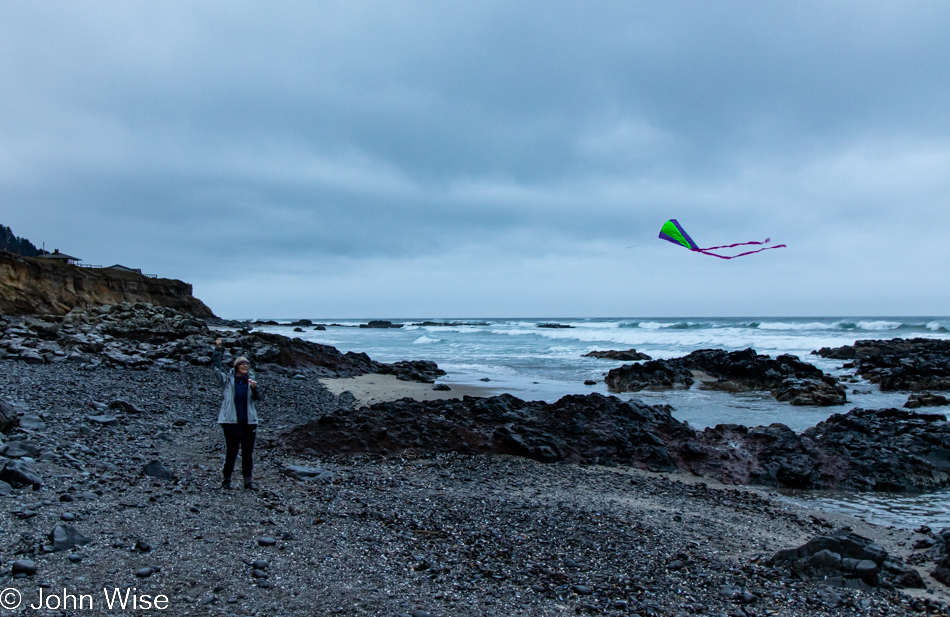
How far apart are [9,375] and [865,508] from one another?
16.0 m

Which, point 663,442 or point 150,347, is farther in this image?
point 150,347

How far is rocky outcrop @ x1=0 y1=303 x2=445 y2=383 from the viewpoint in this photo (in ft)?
52.6

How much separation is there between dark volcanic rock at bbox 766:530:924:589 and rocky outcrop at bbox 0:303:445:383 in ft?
50.2

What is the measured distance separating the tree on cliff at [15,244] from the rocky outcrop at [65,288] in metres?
35.4

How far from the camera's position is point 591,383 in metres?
19.4

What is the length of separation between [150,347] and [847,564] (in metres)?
19.5

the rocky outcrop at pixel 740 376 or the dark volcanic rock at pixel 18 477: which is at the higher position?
the dark volcanic rock at pixel 18 477

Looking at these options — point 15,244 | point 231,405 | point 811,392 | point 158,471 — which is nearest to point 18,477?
point 158,471

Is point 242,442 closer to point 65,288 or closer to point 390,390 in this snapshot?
point 390,390

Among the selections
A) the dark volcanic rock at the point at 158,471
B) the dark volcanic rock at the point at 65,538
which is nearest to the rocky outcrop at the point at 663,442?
the dark volcanic rock at the point at 158,471

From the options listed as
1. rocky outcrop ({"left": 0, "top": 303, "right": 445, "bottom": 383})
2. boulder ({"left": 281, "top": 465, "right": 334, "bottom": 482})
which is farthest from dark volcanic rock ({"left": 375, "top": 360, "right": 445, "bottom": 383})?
boulder ({"left": 281, "top": 465, "right": 334, "bottom": 482})

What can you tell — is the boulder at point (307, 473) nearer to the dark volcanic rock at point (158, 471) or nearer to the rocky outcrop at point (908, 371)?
the dark volcanic rock at point (158, 471)

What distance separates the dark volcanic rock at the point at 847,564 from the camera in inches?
169

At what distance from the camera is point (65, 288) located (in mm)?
39406
